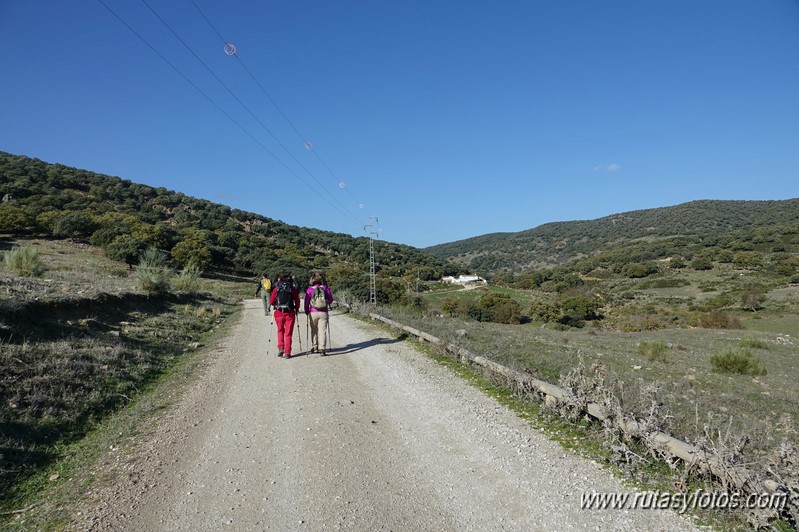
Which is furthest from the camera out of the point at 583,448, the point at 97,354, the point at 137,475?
the point at 97,354

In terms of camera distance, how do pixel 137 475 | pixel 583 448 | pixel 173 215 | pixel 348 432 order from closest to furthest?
pixel 137 475
pixel 583 448
pixel 348 432
pixel 173 215

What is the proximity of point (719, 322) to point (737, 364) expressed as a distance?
2688cm

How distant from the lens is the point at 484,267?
14762 centimetres

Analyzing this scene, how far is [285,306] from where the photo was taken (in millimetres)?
9633

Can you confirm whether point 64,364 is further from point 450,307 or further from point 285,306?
point 450,307

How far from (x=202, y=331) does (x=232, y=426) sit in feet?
34.4

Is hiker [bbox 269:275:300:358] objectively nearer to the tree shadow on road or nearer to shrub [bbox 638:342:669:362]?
the tree shadow on road

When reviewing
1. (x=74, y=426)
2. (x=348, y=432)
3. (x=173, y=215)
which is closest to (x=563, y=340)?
(x=348, y=432)

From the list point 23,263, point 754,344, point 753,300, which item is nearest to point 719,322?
point 753,300

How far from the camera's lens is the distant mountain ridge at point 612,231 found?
380 ft

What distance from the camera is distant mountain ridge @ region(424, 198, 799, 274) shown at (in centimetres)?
11569

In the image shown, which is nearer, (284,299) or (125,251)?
(284,299)

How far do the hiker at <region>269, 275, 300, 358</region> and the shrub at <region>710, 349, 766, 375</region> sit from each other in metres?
15.5

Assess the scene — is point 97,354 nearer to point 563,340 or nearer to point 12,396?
point 12,396
